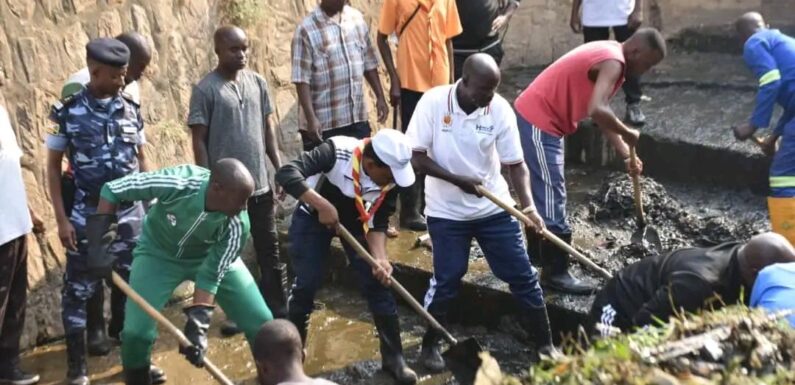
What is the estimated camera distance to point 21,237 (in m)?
6.03

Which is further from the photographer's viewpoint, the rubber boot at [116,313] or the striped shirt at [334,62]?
the striped shirt at [334,62]

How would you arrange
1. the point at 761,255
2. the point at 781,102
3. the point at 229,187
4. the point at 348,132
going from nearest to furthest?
the point at 761,255
the point at 229,187
the point at 781,102
the point at 348,132

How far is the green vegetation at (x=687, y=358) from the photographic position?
2.94 metres

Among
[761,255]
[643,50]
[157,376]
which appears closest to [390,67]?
[643,50]

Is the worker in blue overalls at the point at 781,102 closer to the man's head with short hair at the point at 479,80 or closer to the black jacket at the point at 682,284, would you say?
the black jacket at the point at 682,284

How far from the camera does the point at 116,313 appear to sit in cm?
682

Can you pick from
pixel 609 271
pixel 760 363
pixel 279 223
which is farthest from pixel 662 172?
pixel 760 363

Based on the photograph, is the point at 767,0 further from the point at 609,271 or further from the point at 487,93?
the point at 487,93

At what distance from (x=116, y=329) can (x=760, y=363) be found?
4685 millimetres

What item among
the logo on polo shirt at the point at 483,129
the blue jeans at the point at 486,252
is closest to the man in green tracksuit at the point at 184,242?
the blue jeans at the point at 486,252

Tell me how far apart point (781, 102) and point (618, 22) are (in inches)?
92.8

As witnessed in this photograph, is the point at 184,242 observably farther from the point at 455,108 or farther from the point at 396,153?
the point at 455,108

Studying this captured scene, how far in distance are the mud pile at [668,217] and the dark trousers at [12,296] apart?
149 inches

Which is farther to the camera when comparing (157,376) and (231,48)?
(231,48)
